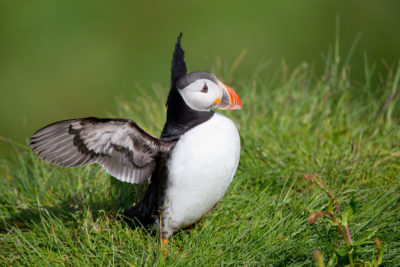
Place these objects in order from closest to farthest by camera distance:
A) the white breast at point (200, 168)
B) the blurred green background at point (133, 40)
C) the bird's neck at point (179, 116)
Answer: the white breast at point (200, 168)
the bird's neck at point (179, 116)
the blurred green background at point (133, 40)

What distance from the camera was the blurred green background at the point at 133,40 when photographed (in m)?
8.52

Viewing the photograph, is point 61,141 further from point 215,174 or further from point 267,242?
point 267,242

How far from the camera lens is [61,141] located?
3.10 metres

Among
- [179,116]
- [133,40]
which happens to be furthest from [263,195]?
[133,40]

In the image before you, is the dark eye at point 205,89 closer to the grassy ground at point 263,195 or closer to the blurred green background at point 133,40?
the grassy ground at point 263,195

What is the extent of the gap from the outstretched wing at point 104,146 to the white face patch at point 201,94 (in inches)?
12.5

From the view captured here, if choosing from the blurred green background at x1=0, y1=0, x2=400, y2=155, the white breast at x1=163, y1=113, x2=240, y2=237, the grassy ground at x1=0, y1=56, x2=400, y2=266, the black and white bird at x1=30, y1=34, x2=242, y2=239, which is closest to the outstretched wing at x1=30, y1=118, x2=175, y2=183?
the black and white bird at x1=30, y1=34, x2=242, y2=239

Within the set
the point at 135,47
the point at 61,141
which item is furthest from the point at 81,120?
the point at 135,47

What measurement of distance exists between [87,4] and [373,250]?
28.4 feet

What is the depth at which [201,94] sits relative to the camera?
3068mm

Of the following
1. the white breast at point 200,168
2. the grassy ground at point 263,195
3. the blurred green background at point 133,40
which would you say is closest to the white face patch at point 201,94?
the white breast at point 200,168

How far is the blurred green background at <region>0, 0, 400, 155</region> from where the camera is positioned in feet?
27.9

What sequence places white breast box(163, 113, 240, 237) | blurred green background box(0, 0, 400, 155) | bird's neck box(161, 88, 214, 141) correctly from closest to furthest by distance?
white breast box(163, 113, 240, 237)
bird's neck box(161, 88, 214, 141)
blurred green background box(0, 0, 400, 155)

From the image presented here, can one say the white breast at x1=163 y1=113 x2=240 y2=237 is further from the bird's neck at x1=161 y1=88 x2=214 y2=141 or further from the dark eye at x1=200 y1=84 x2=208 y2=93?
the dark eye at x1=200 y1=84 x2=208 y2=93
